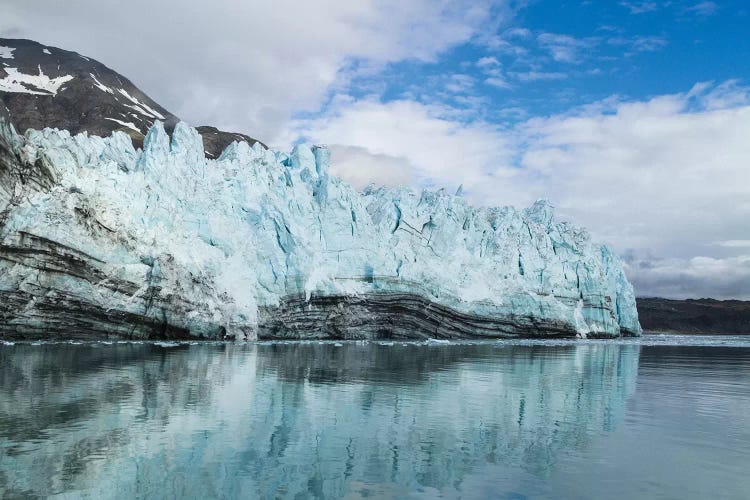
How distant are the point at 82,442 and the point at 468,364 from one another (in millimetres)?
16492

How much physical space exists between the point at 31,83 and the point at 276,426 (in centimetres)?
9609

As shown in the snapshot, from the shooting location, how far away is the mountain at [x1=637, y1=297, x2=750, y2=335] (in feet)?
449

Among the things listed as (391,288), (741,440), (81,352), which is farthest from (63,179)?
(741,440)

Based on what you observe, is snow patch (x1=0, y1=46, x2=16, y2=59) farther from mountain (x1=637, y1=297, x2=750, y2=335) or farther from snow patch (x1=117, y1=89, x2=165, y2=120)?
mountain (x1=637, y1=297, x2=750, y2=335)

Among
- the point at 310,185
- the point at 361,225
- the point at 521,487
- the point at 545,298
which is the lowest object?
the point at 521,487

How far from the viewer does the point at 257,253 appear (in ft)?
125

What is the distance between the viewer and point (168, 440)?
9.30 metres

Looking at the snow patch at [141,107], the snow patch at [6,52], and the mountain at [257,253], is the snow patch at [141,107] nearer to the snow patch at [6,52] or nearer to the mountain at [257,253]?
the snow patch at [6,52]

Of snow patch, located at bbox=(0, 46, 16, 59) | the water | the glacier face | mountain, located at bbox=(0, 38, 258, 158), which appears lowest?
the water

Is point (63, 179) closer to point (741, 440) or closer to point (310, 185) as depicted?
point (310, 185)

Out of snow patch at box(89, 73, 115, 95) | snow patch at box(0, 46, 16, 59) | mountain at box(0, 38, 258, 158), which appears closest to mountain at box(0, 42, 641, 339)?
mountain at box(0, 38, 258, 158)

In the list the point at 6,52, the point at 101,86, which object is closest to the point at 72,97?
the point at 101,86

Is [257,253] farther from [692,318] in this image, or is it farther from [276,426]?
[692,318]

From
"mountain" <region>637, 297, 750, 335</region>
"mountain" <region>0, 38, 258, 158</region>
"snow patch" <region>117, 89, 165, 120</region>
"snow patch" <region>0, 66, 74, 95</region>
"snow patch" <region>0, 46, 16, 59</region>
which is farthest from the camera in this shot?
"mountain" <region>637, 297, 750, 335</region>
